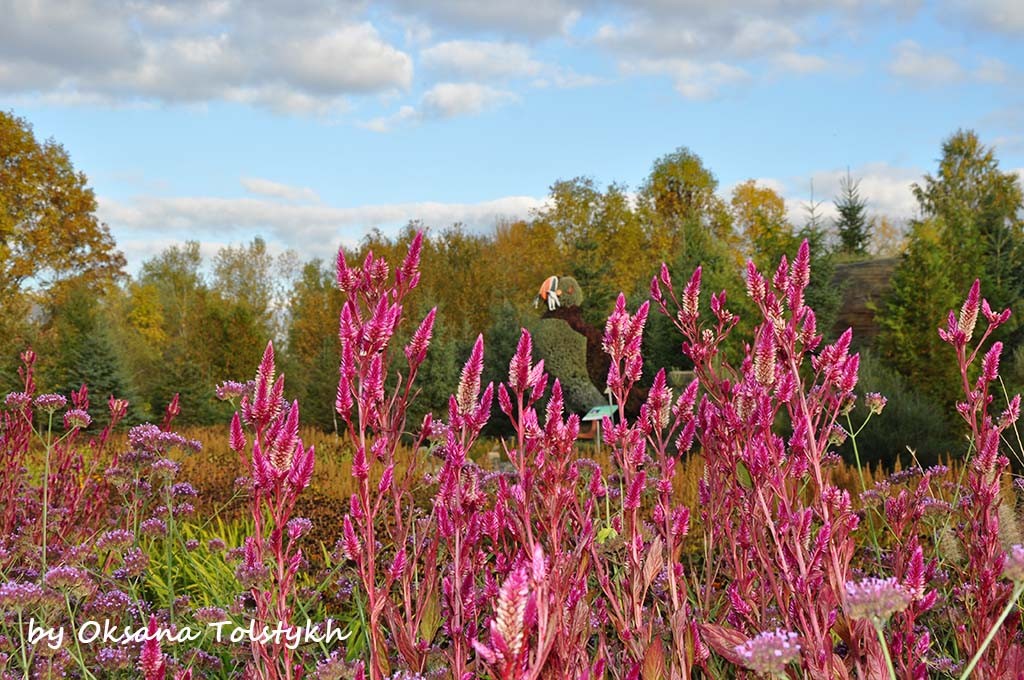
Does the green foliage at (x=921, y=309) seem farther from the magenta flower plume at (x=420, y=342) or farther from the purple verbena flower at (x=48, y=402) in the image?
the magenta flower plume at (x=420, y=342)

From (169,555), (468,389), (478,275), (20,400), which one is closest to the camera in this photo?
(468,389)

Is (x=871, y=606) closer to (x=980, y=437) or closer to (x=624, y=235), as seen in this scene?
(x=980, y=437)

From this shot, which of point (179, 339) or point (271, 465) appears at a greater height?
point (271, 465)

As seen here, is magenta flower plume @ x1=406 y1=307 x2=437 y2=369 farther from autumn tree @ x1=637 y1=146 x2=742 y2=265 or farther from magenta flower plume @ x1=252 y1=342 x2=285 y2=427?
autumn tree @ x1=637 y1=146 x2=742 y2=265

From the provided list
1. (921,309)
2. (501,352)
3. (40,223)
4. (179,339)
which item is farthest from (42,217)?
(921,309)

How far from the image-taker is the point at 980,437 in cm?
248

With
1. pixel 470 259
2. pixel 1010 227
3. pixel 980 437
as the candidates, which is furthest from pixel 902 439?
pixel 470 259

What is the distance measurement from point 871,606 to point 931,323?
45.4 ft

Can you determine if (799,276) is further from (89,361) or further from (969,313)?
(89,361)

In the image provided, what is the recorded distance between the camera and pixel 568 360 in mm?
15820

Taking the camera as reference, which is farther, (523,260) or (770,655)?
(523,260)

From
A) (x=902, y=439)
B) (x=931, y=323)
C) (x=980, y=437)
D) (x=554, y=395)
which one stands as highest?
(x=554, y=395)

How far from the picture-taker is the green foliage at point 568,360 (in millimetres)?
15398

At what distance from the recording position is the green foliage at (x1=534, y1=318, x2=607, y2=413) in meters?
15.4
